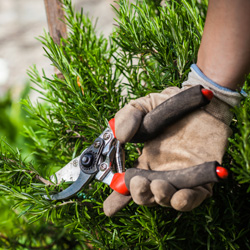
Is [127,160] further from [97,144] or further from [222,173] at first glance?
[222,173]

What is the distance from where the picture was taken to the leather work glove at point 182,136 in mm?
540

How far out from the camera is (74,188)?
2.11 feet

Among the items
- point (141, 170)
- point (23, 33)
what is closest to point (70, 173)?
point (141, 170)

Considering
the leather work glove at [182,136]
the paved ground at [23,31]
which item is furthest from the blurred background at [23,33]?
the leather work glove at [182,136]

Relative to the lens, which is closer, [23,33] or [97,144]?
[97,144]

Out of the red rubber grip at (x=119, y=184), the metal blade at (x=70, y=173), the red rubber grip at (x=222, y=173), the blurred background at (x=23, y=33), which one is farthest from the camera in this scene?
the blurred background at (x=23, y=33)

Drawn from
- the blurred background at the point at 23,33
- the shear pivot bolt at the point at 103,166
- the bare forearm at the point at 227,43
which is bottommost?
the blurred background at the point at 23,33

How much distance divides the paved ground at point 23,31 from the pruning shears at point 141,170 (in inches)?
64.3

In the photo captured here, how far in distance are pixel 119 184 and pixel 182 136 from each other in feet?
0.46

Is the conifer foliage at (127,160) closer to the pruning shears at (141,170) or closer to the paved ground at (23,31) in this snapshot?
the pruning shears at (141,170)

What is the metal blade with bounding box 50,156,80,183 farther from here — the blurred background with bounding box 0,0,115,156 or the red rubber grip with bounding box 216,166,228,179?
the blurred background with bounding box 0,0,115,156

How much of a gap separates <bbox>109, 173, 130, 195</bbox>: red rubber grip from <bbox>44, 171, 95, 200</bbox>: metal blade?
6cm

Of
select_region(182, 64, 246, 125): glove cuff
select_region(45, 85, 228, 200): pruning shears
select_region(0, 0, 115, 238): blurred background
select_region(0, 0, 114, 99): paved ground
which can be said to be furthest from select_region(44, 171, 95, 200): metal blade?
select_region(0, 0, 114, 99): paved ground

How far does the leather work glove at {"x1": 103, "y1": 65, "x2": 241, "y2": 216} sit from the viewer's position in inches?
21.2
